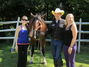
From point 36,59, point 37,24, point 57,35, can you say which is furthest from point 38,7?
point 57,35

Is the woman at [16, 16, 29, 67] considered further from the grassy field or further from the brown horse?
the grassy field

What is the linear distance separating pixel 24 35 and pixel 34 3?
819 centimetres

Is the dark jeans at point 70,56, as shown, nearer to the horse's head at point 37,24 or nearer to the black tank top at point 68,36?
the black tank top at point 68,36

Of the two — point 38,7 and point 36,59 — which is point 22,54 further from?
point 38,7

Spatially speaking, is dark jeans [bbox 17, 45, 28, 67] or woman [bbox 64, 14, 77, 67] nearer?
woman [bbox 64, 14, 77, 67]

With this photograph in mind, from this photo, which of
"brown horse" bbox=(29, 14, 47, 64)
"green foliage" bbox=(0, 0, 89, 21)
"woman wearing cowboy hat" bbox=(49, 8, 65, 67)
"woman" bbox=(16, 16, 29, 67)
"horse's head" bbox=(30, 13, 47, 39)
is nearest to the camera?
"woman wearing cowboy hat" bbox=(49, 8, 65, 67)

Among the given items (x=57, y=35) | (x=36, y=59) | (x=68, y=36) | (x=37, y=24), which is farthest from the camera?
(x=36, y=59)

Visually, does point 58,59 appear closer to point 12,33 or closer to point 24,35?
point 24,35

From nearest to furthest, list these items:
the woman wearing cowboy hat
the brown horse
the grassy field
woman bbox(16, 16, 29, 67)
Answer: the woman wearing cowboy hat < woman bbox(16, 16, 29, 67) < the brown horse < the grassy field

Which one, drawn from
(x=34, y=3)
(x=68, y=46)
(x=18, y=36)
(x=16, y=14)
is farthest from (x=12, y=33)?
(x=68, y=46)

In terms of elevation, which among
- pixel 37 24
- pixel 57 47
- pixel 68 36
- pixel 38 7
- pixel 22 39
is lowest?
pixel 57 47

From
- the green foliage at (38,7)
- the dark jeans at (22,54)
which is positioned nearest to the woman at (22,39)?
the dark jeans at (22,54)

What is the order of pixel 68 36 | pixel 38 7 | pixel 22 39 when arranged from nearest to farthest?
pixel 68 36, pixel 22 39, pixel 38 7

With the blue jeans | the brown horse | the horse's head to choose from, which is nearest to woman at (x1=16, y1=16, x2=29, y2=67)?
the brown horse
